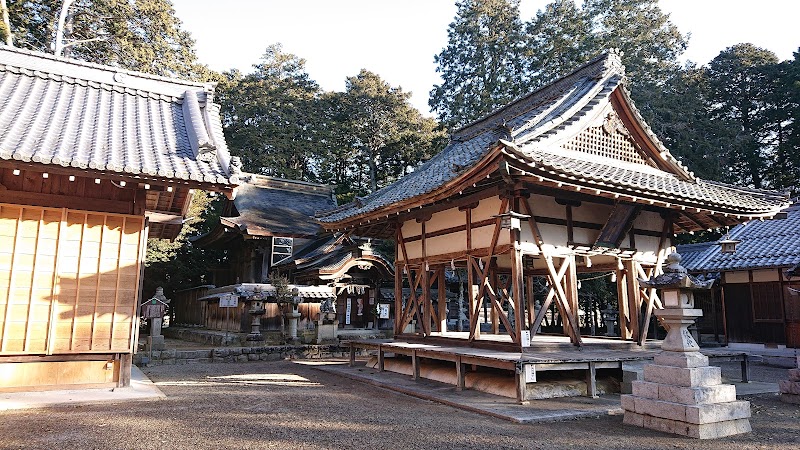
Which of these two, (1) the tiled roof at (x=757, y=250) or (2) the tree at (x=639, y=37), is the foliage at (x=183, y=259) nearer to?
(1) the tiled roof at (x=757, y=250)

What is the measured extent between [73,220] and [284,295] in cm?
1195

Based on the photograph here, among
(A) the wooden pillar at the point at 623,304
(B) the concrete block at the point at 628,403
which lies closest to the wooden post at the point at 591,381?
(B) the concrete block at the point at 628,403

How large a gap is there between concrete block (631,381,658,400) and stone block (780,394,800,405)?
4135 mm

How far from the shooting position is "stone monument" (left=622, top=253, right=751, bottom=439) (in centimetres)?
620

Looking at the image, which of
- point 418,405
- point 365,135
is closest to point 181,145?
point 418,405

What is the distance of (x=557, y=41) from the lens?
3522 cm

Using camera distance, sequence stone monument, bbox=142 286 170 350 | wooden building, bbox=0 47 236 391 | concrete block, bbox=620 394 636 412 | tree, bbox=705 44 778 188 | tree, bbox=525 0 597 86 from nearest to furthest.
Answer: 1. concrete block, bbox=620 394 636 412
2. wooden building, bbox=0 47 236 391
3. stone monument, bbox=142 286 170 350
4. tree, bbox=705 44 778 188
5. tree, bbox=525 0 597 86

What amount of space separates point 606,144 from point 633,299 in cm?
362

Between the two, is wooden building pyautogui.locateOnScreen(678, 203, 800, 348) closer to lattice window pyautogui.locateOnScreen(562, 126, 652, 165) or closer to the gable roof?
the gable roof

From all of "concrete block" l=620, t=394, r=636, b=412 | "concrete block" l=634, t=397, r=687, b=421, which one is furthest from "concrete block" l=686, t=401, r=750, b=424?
"concrete block" l=620, t=394, r=636, b=412

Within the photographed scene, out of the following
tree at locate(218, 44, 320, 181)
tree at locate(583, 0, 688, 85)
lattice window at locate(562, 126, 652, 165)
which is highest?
tree at locate(583, 0, 688, 85)

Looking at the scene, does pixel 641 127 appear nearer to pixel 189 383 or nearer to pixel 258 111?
pixel 189 383

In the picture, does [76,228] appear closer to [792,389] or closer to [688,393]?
[688,393]

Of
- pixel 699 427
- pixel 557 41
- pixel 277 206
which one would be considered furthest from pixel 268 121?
pixel 699 427
